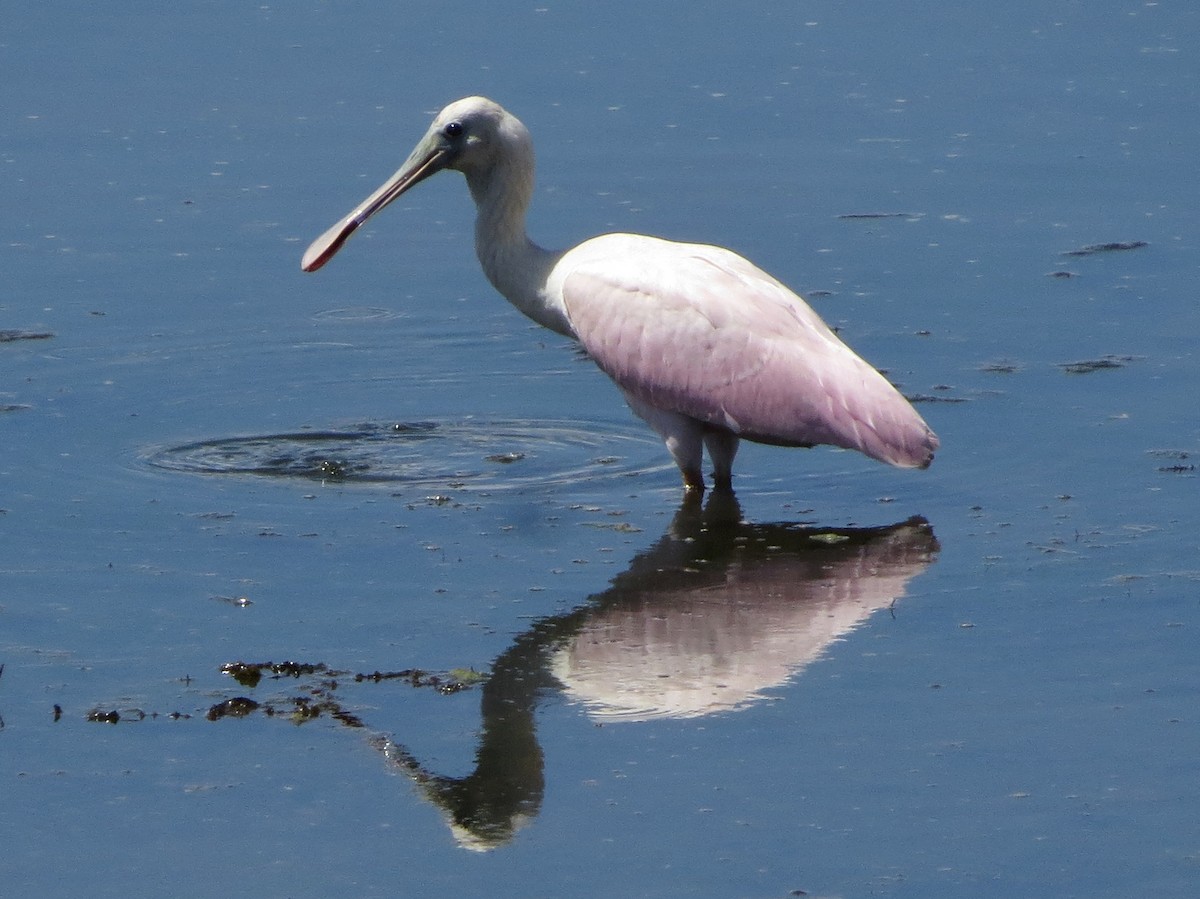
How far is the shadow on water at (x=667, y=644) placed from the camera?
6.43m

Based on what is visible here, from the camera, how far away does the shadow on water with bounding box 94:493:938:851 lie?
21.1 feet

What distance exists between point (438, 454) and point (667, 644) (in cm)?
244

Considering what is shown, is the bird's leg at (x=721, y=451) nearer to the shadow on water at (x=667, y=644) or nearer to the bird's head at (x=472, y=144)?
the shadow on water at (x=667, y=644)

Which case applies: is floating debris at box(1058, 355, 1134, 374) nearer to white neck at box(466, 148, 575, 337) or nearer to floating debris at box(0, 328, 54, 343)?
white neck at box(466, 148, 575, 337)

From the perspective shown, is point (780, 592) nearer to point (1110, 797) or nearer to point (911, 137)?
point (1110, 797)

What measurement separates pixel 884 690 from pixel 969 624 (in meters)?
0.69

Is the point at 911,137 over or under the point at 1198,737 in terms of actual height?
over

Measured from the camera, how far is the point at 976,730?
21.8ft

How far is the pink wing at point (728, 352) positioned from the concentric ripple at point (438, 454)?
0.46 metres

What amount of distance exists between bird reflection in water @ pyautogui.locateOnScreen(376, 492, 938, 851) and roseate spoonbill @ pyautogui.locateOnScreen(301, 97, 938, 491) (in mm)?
324

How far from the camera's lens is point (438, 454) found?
9641 mm

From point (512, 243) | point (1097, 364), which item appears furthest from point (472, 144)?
point (1097, 364)

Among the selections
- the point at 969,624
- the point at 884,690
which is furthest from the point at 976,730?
the point at 969,624

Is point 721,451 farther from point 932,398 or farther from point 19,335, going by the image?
point 19,335
